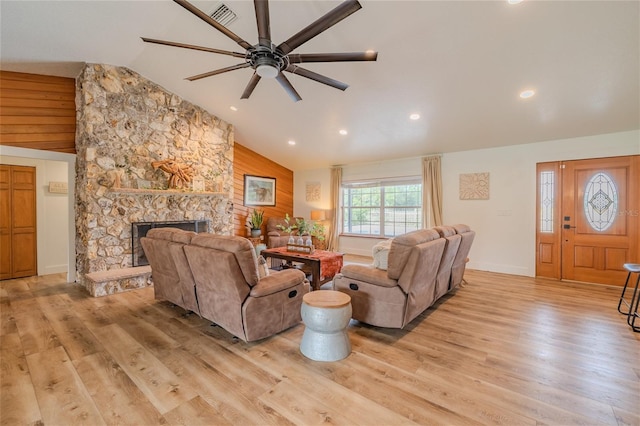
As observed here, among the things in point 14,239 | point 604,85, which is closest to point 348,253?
point 604,85

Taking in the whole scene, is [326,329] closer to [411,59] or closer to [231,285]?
[231,285]

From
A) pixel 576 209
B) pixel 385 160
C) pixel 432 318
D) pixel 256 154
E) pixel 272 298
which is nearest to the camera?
pixel 272 298

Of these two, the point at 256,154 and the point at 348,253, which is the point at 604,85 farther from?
the point at 256,154

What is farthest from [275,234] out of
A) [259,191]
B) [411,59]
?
[411,59]

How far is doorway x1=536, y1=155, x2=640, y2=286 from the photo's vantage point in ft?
14.5

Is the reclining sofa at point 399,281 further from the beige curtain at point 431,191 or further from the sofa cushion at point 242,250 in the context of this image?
the beige curtain at point 431,191

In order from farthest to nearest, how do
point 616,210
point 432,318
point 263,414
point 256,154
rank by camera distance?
point 256,154
point 616,210
point 432,318
point 263,414

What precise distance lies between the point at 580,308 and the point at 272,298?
151 inches

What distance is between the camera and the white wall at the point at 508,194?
4.73 meters

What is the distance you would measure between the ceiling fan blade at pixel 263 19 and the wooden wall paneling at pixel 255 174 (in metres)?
5.08

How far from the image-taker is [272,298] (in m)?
2.62

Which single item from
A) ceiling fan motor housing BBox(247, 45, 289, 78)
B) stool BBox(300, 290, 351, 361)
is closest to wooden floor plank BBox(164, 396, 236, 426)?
stool BBox(300, 290, 351, 361)

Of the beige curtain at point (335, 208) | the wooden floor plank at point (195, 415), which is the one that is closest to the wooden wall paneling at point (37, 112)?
the wooden floor plank at point (195, 415)

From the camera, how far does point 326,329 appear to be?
2297 mm
